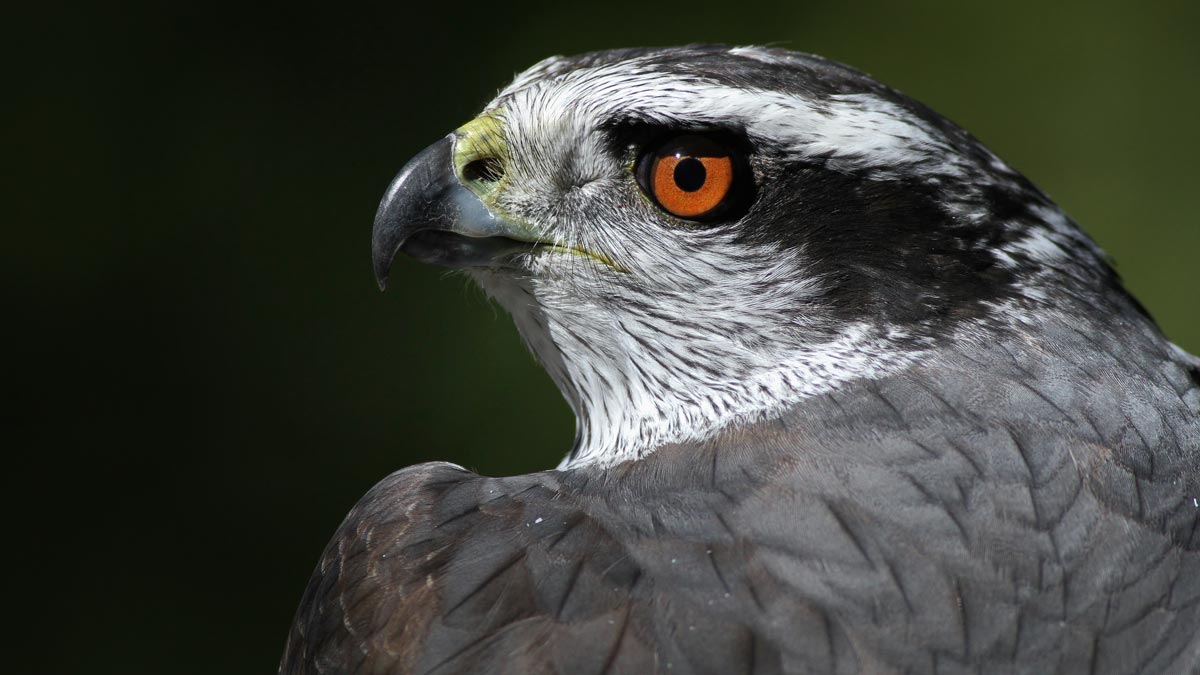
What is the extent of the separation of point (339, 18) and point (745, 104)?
4.62 meters

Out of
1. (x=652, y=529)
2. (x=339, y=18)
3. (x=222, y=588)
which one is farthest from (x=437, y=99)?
(x=652, y=529)

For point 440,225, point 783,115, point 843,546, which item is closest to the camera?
point 843,546

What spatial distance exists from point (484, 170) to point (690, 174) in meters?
0.51

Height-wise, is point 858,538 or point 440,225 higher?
point 440,225

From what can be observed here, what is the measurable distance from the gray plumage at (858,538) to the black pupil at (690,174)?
0.22m

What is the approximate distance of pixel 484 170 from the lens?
2844mm

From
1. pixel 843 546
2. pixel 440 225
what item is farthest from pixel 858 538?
→ pixel 440 225

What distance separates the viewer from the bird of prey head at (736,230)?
2.56 m

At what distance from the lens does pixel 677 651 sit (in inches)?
78.3

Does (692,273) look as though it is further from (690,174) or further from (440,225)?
(440,225)

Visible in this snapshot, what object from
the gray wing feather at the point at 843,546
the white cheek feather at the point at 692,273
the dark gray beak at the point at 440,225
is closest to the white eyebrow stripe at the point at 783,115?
the white cheek feather at the point at 692,273

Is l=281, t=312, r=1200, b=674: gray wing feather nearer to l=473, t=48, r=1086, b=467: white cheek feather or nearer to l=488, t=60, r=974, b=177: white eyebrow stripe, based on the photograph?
l=473, t=48, r=1086, b=467: white cheek feather

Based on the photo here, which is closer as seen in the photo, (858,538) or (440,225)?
(858,538)

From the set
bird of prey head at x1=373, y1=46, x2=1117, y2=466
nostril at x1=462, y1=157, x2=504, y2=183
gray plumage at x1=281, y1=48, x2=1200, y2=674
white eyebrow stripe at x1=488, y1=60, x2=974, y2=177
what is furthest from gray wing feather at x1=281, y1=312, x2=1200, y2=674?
nostril at x1=462, y1=157, x2=504, y2=183
